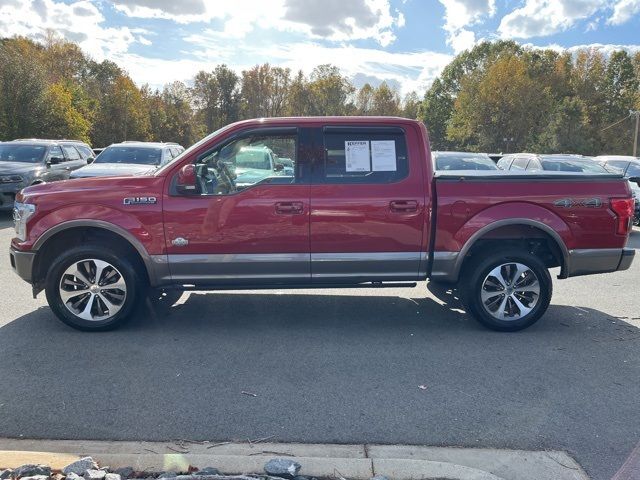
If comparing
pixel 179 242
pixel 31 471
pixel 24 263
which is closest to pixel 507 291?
pixel 179 242

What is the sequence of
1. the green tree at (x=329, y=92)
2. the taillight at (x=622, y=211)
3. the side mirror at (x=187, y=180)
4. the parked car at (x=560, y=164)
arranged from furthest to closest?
the green tree at (x=329, y=92) < the parked car at (x=560, y=164) < the taillight at (x=622, y=211) < the side mirror at (x=187, y=180)

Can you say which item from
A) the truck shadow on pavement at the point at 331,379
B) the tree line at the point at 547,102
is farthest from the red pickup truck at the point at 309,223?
the tree line at the point at 547,102

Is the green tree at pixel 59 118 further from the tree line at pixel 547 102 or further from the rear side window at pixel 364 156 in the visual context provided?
the tree line at pixel 547 102

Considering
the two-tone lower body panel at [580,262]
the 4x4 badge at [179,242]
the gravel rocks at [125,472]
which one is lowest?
the gravel rocks at [125,472]

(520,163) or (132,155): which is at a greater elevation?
(132,155)

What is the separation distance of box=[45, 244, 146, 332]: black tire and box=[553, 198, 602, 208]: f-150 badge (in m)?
4.23

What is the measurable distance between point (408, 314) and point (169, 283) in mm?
2631

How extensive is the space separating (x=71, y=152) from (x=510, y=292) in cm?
1325

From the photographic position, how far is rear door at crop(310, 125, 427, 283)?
5.04 meters

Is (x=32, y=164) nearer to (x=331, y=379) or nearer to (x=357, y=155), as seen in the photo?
(x=357, y=155)

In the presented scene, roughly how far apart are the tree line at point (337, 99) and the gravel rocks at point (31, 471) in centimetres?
3087

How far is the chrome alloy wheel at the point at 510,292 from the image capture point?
5.29 meters

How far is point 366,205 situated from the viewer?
5027mm

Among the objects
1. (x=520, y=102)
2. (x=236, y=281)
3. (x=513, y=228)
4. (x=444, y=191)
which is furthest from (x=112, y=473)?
(x=520, y=102)
